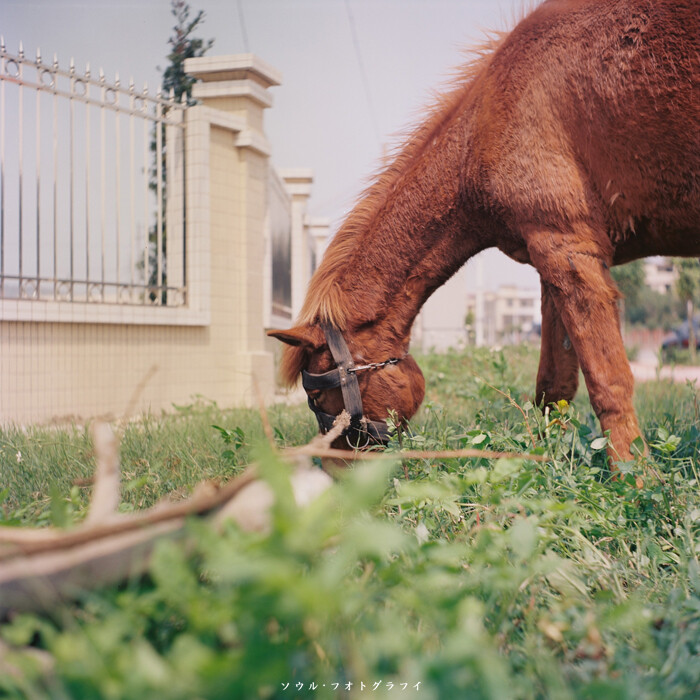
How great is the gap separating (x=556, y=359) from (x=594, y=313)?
0.77 meters

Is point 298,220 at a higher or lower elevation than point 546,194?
higher

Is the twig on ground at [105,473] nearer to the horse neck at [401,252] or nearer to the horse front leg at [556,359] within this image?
the horse neck at [401,252]

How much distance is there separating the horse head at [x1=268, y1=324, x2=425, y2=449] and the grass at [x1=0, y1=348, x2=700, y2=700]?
799mm

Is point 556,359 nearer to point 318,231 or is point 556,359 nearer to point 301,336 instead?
point 301,336

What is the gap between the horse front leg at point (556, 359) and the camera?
3.35 m

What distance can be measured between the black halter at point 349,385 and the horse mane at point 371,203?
0.31ft

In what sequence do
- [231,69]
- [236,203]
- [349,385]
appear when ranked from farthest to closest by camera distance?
[236,203] → [231,69] → [349,385]

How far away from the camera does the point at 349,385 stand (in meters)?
3.01

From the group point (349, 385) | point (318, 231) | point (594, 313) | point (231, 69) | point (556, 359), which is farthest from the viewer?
point (318, 231)

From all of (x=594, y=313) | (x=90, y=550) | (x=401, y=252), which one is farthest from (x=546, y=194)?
(x=90, y=550)

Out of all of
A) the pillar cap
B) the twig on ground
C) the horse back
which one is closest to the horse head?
the horse back

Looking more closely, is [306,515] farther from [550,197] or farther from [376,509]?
[550,197]

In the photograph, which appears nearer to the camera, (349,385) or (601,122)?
(601,122)

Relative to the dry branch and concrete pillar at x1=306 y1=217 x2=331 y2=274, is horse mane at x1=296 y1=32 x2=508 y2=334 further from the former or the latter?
concrete pillar at x1=306 y1=217 x2=331 y2=274
